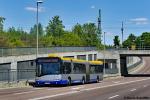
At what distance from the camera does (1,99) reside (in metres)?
24.5

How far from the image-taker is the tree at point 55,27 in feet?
484

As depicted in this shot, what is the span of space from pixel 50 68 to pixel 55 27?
362ft

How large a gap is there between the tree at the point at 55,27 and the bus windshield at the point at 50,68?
102m

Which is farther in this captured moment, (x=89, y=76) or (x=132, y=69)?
(x=132, y=69)

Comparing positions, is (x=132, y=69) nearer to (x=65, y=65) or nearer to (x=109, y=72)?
(x=109, y=72)

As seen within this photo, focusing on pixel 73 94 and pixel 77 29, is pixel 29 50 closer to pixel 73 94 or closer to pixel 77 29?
pixel 73 94

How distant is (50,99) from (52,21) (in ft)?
430

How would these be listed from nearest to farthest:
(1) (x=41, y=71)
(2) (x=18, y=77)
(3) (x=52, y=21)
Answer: (1) (x=41, y=71), (2) (x=18, y=77), (3) (x=52, y=21)

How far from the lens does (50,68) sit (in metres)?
41.7

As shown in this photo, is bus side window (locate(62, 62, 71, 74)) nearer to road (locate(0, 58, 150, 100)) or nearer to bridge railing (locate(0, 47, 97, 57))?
road (locate(0, 58, 150, 100))

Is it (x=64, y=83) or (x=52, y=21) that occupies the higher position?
(x=52, y=21)

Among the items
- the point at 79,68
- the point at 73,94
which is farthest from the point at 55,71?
the point at 73,94

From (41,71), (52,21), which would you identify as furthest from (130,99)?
(52,21)

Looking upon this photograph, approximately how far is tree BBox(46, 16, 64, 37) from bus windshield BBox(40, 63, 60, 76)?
102 metres
